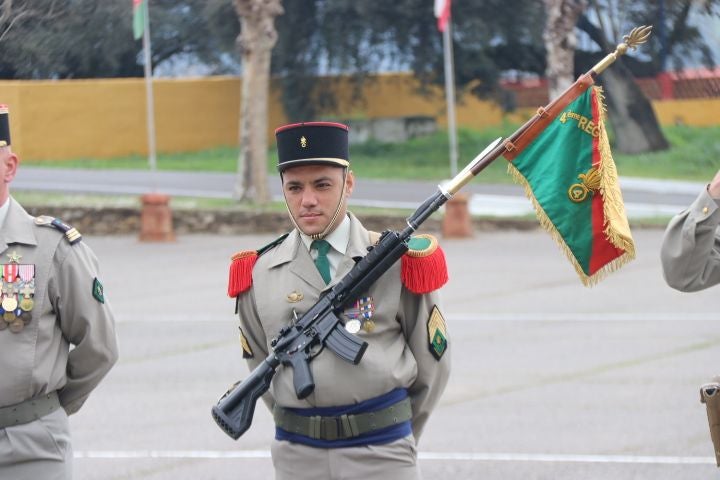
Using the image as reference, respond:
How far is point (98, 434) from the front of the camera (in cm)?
884

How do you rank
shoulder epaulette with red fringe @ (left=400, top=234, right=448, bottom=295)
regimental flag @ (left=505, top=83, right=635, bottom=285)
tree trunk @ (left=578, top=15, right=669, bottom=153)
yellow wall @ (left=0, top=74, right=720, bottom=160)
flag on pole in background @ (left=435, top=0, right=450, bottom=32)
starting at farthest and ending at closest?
tree trunk @ (left=578, top=15, right=669, bottom=153)
yellow wall @ (left=0, top=74, right=720, bottom=160)
flag on pole in background @ (left=435, top=0, right=450, bottom=32)
regimental flag @ (left=505, top=83, right=635, bottom=285)
shoulder epaulette with red fringe @ (left=400, top=234, right=448, bottom=295)

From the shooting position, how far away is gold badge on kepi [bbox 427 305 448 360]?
4543 mm

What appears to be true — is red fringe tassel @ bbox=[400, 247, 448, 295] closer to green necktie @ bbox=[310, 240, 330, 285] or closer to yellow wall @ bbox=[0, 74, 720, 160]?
green necktie @ bbox=[310, 240, 330, 285]

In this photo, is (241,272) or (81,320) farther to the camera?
(241,272)

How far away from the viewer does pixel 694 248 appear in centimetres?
438

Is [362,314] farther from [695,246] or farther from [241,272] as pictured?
[695,246]

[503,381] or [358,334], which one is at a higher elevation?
[358,334]

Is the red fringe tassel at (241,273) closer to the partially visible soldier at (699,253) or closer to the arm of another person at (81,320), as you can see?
the arm of another person at (81,320)

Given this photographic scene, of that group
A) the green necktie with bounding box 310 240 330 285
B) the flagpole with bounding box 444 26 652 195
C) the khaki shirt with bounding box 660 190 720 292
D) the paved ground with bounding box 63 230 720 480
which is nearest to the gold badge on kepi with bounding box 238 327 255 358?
the green necktie with bounding box 310 240 330 285

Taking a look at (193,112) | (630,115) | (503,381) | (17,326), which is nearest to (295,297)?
(17,326)

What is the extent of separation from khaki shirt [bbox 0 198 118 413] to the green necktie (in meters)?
0.78

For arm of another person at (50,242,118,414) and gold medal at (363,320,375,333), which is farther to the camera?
arm of another person at (50,242,118,414)

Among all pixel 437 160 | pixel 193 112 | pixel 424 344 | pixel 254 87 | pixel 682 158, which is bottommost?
pixel 437 160

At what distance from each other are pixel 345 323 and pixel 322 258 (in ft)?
0.98
